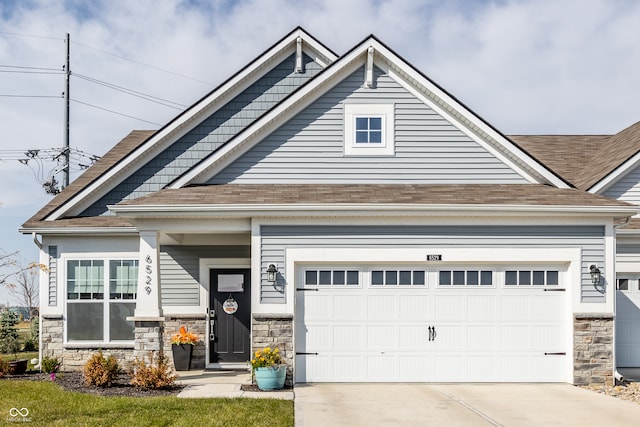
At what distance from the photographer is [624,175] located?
1406 centimetres

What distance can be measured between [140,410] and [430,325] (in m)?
5.31

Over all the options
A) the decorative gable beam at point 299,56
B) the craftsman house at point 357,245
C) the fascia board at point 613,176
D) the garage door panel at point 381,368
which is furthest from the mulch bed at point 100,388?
the fascia board at point 613,176

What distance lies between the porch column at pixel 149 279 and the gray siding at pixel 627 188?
9781mm

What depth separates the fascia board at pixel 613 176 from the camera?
13812 mm

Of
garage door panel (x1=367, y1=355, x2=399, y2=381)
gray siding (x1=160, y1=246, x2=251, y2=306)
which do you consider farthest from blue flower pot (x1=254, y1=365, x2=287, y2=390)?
gray siding (x1=160, y1=246, x2=251, y2=306)

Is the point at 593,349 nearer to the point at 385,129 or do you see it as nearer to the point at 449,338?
the point at 449,338

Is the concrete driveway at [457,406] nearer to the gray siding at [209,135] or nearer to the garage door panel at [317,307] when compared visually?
the garage door panel at [317,307]

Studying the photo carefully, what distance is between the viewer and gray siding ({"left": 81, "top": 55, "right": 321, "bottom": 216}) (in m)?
14.4

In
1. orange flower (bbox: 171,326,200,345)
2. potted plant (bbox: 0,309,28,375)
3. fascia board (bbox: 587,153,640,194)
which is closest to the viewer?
orange flower (bbox: 171,326,200,345)

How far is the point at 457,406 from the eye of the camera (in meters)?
9.37

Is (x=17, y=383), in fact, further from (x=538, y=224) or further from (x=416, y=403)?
(x=538, y=224)

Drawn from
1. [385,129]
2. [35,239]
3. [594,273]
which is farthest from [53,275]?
[594,273]

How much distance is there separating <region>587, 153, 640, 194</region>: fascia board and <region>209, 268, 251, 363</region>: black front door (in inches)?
313

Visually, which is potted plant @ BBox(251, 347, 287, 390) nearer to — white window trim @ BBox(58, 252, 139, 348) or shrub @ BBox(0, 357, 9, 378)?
white window trim @ BBox(58, 252, 139, 348)
